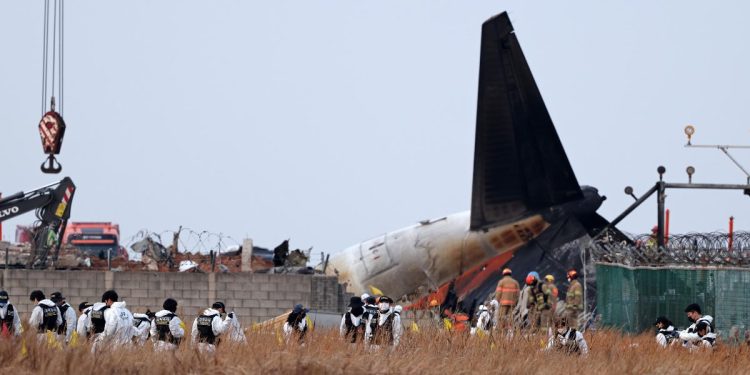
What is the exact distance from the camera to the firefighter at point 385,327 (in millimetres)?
27484

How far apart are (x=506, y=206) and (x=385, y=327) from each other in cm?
2022

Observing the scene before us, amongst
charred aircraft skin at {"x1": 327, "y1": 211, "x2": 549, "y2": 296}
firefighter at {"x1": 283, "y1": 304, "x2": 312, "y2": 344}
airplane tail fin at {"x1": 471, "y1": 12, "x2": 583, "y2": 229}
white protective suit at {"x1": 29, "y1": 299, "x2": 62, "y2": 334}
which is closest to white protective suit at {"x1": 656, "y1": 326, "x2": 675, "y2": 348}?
firefighter at {"x1": 283, "y1": 304, "x2": 312, "y2": 344}

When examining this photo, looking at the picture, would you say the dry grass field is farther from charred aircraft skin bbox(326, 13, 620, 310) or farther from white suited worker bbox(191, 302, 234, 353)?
charred aircraft skin bbox(326, 13, 620, 310)

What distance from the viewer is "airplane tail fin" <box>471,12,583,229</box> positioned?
Result: 4609cm

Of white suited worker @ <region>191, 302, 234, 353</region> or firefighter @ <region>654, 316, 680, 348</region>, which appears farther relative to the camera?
firefighter @ <region>654, 316, 680, 348</region>

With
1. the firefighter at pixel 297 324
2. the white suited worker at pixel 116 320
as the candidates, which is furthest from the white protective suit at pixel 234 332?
the white suited worker at pixel 116 320

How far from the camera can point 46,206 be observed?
52906 millimetres

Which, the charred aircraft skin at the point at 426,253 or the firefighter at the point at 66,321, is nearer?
the firefighter at the point at 66,321

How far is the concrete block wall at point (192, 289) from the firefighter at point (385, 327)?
18.1 m

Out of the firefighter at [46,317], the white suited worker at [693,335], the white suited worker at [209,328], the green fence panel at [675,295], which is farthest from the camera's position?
the green fence panel at [675,295]

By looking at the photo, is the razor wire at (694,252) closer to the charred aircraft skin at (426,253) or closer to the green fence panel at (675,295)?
the green fence panel at (675,295)

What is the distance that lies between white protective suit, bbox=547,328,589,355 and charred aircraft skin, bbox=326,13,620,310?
64.0 feet

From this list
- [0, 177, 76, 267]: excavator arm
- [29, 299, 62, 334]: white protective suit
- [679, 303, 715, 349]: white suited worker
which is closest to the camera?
[29, 299, 62, 334]: white protective suit

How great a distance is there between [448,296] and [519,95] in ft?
21.1
